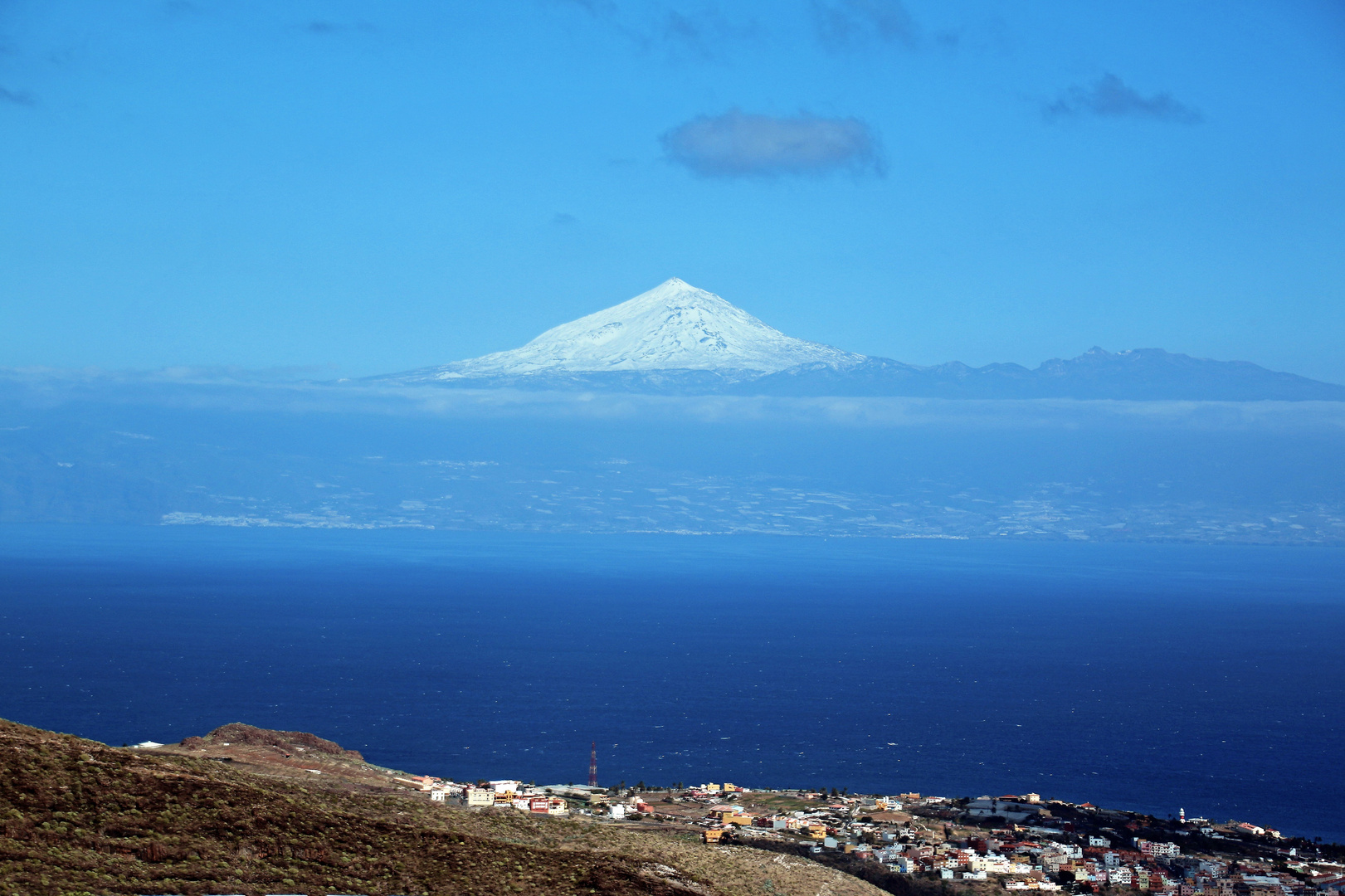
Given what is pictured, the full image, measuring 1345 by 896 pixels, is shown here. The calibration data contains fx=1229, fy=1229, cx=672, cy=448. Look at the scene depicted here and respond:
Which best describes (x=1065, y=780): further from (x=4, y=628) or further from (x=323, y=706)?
(x=4, y=628)

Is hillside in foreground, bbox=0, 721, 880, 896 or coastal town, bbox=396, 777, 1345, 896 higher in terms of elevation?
hillside in foreground, bbox=0, 721, 880, 896

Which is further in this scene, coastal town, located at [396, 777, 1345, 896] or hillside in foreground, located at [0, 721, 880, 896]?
coastal town, located at [396, 777, 1345, 896]

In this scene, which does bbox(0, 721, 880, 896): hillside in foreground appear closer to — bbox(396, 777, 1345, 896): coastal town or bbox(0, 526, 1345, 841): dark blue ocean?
bbox(396, 777, 1345, 896): coastal town

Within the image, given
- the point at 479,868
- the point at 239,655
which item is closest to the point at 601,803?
the point at 479,868

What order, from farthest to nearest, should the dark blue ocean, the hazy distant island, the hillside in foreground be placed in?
the dark blue ocean
the hazy distant island
the hillside in foreground

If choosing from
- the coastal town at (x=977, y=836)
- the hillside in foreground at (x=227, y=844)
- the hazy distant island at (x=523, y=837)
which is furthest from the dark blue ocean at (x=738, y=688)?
the hillside in foreground at (x=227, y=844)

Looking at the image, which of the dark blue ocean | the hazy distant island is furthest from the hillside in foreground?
the dark blue ocean

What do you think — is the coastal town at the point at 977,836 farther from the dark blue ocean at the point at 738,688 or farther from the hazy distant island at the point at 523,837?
the dark blue ocean at the point at 738,688
